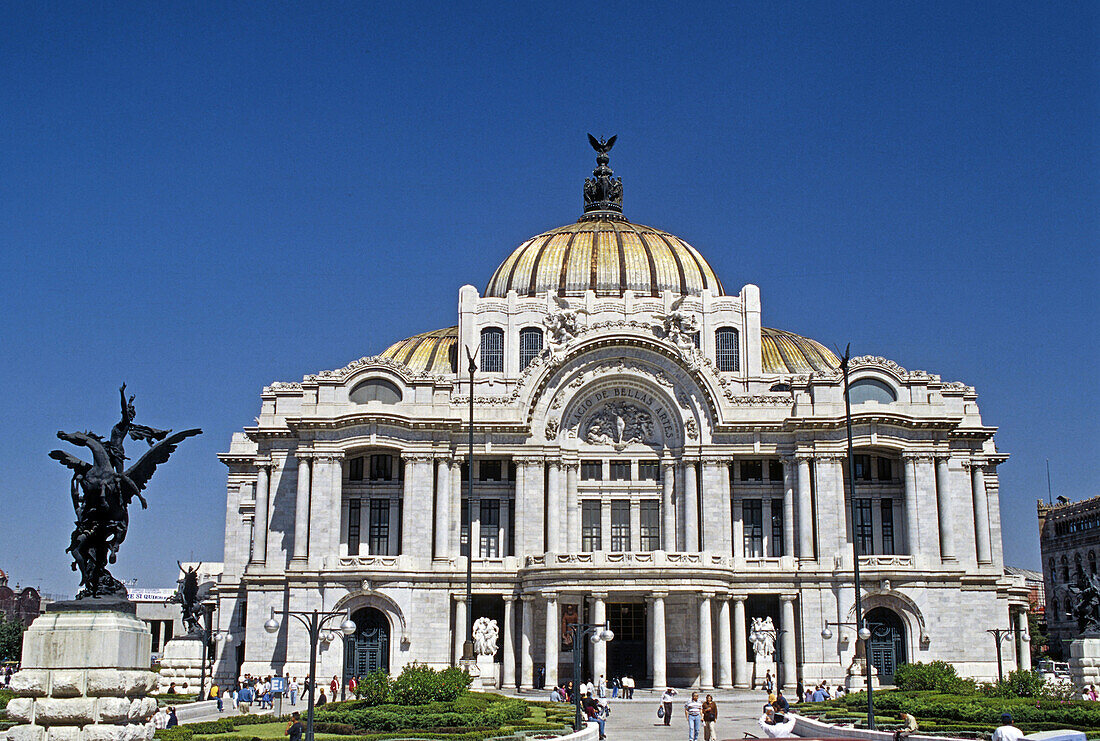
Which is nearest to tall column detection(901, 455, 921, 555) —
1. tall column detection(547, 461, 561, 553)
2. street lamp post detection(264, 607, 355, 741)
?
tall column detection(547, 461, 561, 553)

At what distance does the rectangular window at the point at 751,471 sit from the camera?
7806cm

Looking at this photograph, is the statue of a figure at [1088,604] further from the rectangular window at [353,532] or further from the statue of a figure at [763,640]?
the rectangular window at [353,532]

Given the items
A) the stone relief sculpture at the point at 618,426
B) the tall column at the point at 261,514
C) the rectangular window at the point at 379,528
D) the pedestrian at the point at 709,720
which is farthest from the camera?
the stone relief sculpture at the point at 618,426

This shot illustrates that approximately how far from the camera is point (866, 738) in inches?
1549

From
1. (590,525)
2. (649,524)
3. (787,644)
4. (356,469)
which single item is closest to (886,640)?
(787,644)

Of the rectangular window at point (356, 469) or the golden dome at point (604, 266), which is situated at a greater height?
the golden dome at point (604, 266)

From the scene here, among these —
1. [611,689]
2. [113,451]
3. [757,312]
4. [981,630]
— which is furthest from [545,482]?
[113,451]

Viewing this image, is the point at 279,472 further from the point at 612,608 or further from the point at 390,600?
the point at 612,608

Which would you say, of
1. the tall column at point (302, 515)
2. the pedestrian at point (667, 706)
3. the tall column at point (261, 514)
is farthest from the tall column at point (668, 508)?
the pedestrian at point (667, 706)

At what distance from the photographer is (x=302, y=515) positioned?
7438 centimetres

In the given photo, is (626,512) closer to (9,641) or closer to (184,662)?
(184,662)

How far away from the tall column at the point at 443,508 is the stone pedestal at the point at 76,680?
51139 mm

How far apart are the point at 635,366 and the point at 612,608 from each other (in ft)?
49.2

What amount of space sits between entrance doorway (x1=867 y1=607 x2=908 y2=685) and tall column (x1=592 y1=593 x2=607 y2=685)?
16.0 m
